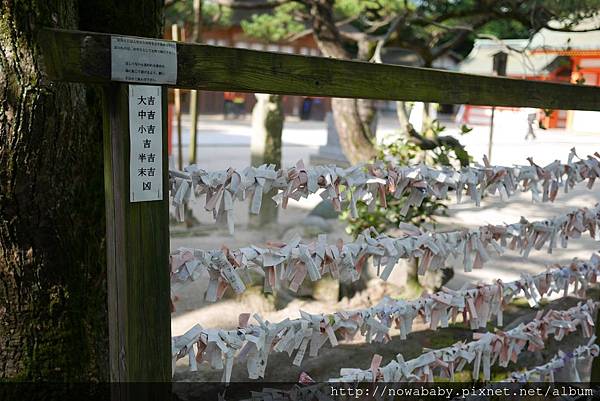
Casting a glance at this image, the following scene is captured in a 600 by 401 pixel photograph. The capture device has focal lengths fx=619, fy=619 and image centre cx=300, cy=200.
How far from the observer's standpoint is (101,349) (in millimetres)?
2051

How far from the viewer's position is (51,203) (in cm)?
187

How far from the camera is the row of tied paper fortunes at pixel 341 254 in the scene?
1628 millimetres

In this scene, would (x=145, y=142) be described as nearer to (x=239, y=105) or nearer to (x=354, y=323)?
(x=354, y=323)

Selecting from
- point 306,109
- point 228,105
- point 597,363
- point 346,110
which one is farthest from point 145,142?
point 306,109

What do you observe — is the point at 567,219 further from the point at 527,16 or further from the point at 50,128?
the point at 527,16

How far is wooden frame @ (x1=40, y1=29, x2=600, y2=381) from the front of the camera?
3.96ft

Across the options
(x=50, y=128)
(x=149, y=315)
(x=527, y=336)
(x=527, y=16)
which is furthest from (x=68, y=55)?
(x=527, y=16)

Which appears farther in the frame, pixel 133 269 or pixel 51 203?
pixel 51 203

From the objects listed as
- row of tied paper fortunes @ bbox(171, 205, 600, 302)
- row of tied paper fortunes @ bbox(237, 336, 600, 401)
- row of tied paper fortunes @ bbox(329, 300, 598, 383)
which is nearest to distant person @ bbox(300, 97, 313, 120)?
row of tied paper fortunes @ bbox(237, 336, 600, 401)

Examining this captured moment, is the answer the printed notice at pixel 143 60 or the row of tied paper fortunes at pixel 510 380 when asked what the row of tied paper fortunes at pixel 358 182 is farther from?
the row of tied paper fortunes at pixel 510 380

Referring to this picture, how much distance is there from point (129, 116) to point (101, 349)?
3.43 feet

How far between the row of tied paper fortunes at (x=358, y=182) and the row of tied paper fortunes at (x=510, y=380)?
55cm

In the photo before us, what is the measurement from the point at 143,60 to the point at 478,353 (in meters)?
1.64

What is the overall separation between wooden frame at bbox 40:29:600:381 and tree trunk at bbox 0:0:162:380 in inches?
21.5
